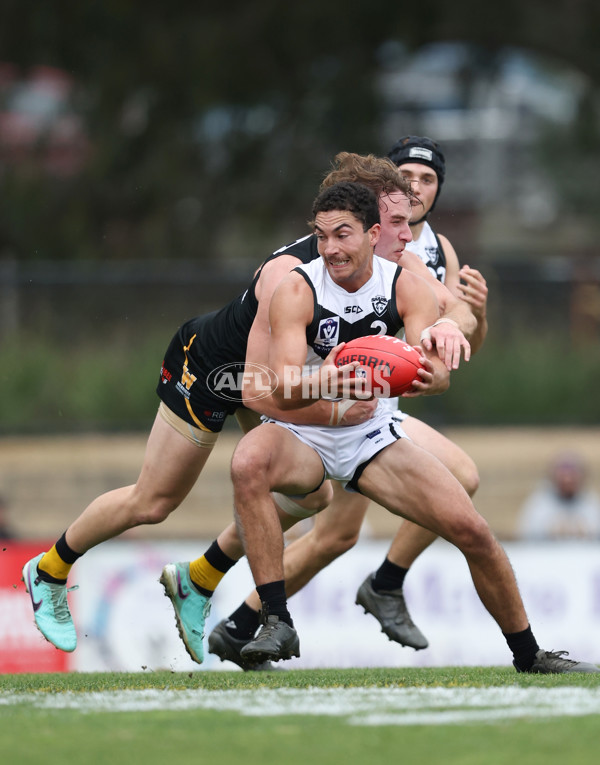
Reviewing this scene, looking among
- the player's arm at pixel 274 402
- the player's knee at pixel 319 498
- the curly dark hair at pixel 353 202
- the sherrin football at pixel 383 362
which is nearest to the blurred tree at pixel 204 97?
the player's knee at pixel 319 498

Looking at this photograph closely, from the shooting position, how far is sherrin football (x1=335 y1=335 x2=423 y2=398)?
5152mm

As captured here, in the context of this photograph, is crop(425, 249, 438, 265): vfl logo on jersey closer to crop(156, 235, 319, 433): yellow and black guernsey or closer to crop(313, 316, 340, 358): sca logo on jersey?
crop(156, 235, 319, 433): yellow and black guernsey

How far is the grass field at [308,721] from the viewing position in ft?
12.3

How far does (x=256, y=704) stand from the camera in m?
4.64

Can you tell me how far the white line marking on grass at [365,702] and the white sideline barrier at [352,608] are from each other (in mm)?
4776

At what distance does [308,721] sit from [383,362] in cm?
152

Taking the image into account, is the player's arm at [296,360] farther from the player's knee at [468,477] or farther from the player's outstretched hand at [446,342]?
the player's knee at [468,477]

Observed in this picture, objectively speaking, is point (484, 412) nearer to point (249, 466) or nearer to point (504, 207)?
point (249, 466)

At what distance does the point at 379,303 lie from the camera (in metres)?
5.51

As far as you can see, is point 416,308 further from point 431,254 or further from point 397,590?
point 397,590

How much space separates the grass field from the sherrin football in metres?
1.17

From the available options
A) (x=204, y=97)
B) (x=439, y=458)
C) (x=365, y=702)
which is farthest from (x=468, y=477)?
(x=204, y=97)

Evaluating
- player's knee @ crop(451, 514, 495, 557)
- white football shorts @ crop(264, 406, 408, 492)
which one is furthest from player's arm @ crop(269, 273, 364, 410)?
player's knee @ crop(451, 514, 495, 557)

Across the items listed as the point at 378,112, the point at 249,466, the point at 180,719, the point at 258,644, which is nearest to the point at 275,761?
the point at 180,719
